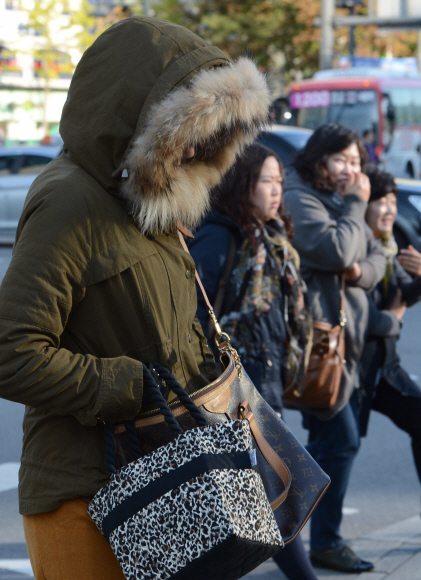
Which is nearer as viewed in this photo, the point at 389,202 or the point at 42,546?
the point at 42,546

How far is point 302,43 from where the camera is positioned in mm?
35219

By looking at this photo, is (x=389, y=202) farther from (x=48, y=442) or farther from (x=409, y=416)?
(x=48, y=442)

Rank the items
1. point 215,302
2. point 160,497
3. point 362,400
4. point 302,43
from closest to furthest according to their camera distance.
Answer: point 160,497, point 215,302, point 362,400, point 302,43

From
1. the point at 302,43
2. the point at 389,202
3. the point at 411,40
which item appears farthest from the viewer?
the point at 411,40

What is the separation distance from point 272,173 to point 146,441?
182cm

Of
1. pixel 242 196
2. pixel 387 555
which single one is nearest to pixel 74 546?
pixel 242 196

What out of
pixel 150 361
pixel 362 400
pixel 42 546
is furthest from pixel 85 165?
pixel 362 400

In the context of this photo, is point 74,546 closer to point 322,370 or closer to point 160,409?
point 160,409

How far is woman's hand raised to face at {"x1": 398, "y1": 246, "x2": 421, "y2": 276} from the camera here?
4.22 meters

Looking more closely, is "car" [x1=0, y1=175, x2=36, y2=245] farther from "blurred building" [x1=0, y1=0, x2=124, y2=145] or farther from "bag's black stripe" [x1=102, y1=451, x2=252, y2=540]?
"blurred building" [x1=0, y1=0, x2=124, y2=145]

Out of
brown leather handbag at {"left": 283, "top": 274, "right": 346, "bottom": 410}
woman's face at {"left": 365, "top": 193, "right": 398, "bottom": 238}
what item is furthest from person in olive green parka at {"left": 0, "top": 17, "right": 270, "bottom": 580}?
woman's face at {"left": 365, "top": 193, "right": 398, "bottom": 238}

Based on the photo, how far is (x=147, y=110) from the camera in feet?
6.26

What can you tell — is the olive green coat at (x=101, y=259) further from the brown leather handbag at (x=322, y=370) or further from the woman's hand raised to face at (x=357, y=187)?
the woman's hand raised to face at (x=357, y=187)

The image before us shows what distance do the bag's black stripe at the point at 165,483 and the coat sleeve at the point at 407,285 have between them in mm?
2684
